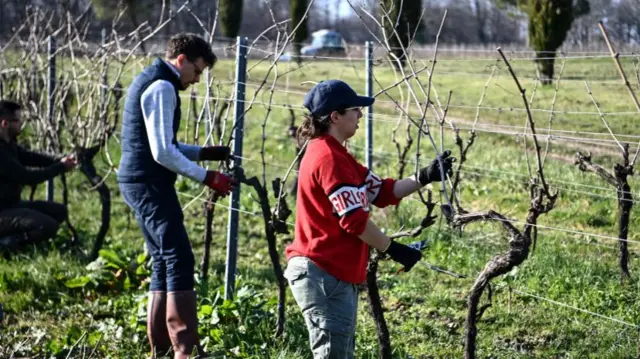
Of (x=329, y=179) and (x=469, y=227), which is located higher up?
(x=329, y=179)

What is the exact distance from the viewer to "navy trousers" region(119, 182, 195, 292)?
445 centimetres

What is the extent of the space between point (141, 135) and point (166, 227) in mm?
517

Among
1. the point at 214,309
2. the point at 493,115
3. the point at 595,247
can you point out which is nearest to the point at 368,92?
the point at 595,247

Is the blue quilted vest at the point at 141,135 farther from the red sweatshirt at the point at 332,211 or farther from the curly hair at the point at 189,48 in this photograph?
the red sweatshirt at the point at 332,211

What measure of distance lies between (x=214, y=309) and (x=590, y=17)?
21.3 metres

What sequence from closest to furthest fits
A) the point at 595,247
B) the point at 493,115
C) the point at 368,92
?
the point at 595,247
the point at 368,92
the point at 493,115

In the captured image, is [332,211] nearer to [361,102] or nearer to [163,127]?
[361,102]

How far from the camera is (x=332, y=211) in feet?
11.1

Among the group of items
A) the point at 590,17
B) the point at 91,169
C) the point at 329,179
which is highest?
the point at 590,17

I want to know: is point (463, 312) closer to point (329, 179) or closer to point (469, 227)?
point (469, 227)

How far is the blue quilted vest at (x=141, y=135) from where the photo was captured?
446 centimetres

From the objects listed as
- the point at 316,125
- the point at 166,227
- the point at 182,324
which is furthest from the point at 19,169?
the point at 316,125

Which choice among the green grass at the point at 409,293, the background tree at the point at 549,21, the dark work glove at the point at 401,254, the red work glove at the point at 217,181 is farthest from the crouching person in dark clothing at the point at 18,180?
the background tree at the point at 549,21

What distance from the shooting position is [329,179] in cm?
327
